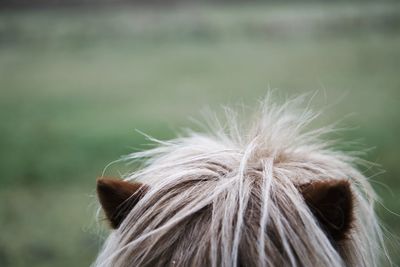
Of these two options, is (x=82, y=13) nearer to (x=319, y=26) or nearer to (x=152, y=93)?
(x=319, y=26)

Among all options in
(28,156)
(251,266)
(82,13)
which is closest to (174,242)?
(251,266)

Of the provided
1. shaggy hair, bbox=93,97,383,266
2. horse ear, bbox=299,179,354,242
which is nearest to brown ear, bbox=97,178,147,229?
shaggy hair, bbox=93,97,383,266

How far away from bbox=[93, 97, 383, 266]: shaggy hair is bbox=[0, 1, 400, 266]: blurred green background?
1.99 feet

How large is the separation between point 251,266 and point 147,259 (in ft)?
1.01

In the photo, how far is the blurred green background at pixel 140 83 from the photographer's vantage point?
19.5ft

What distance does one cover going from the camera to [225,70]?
1336 cm

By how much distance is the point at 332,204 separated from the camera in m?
1.62

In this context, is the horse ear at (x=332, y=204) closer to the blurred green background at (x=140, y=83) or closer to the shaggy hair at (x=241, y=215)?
the shaggy hair at (x=241, y=215)

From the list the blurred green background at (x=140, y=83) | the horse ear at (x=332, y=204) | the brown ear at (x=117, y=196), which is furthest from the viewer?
the blurred green background at (x=140, y=83)

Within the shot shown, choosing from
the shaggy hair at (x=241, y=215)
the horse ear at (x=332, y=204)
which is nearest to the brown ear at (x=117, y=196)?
the shaggy hair at (x=241, y=215)

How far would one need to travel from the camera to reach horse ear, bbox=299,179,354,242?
1.57 meters

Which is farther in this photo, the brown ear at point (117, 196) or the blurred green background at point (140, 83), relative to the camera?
the blurred green background at point (140, 83)

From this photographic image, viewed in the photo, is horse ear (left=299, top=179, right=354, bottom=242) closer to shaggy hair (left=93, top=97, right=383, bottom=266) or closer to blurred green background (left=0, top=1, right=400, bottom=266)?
shaggy hair (left=93, top=97, right=383, bottom=266)

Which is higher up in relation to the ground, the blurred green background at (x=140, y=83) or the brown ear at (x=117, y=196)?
the blurred green background at (x=140, y=83)
